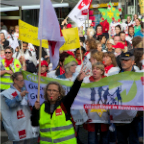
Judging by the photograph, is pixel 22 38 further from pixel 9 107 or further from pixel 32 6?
pixel 32 6

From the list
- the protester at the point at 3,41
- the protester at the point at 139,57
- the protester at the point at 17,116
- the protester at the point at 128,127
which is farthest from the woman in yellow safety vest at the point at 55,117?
the protester at the point at 3,41

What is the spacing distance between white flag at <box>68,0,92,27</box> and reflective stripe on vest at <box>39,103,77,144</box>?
12.6 feet

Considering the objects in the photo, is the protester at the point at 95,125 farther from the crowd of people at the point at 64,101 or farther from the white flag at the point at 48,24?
the white flag at the point at 48,24

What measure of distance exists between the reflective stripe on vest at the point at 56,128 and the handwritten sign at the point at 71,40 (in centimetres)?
281

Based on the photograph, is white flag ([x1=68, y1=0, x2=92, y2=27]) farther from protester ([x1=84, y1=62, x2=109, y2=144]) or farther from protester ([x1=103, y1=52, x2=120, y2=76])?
protester ([x1=84, y1=62, x2=109, y2=144])

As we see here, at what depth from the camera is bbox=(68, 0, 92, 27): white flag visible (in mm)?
7000

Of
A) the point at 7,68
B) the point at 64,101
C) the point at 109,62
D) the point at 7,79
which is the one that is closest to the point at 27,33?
the point at 7,68

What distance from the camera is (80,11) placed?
Result: 23.4ft

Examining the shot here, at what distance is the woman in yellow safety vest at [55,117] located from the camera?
365 centimetres

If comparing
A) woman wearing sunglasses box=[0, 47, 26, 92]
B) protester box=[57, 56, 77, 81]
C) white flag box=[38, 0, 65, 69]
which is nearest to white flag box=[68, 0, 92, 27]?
woman wearing sunglasses box=[0, 47, 26, 92]

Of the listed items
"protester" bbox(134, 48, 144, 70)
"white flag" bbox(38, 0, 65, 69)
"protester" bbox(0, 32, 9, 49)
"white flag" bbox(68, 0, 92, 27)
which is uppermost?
"white flag" bbox(68, 0, 92, 27)

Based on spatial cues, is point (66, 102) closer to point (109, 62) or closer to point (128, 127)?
point (128, 127)

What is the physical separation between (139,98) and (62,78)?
1.28 metres

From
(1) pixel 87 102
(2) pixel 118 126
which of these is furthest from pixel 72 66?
(2) pixel 118 126
